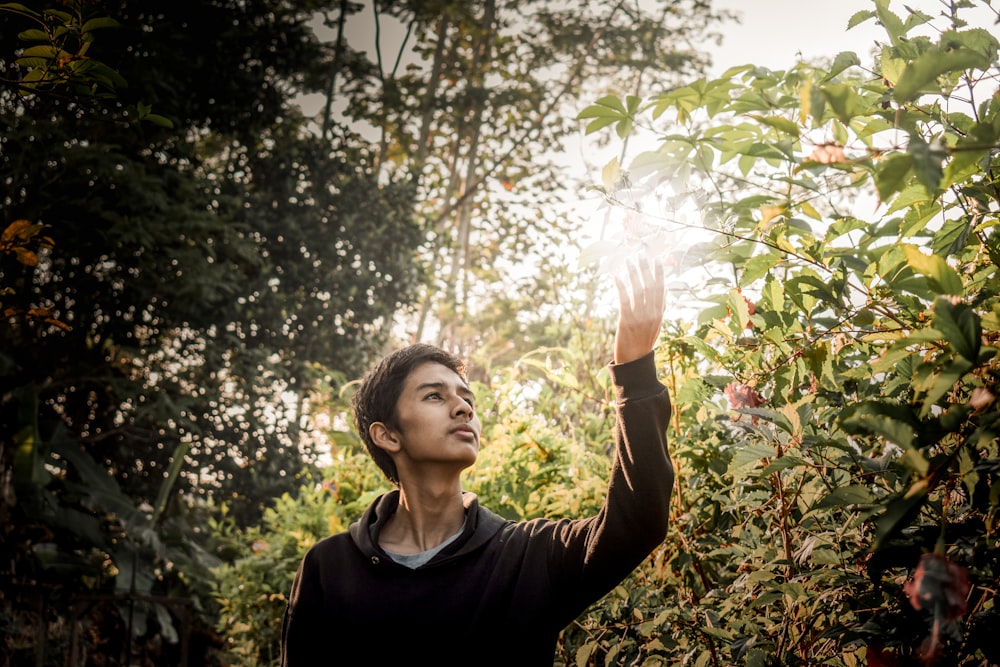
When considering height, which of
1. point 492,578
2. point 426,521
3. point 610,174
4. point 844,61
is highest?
point 844,61

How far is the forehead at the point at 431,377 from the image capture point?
1.83m

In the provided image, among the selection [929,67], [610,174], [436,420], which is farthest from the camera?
[436,420]

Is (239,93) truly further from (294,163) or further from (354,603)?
(354,603)

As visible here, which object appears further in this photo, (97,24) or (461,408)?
(461,408)

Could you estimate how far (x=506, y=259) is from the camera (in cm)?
1277

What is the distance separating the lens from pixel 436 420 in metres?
1.75

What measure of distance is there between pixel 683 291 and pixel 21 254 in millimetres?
2297

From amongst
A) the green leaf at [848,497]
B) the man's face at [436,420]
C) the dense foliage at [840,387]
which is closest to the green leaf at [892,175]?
the dense foliage at [840,387]

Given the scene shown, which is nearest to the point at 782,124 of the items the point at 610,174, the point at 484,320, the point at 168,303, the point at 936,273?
the point at 936,273

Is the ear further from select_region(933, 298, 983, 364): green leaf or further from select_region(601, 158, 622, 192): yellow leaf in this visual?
select_region(933, 298, 983, 364): green leaf

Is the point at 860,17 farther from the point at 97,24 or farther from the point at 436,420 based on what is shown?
the point at 97,24

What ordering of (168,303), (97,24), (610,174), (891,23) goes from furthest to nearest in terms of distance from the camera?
(168,303) → (97,24) → (610,174) → (891,23)

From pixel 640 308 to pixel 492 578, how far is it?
0.73 meters

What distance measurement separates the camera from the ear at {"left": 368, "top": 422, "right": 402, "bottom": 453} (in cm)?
184
